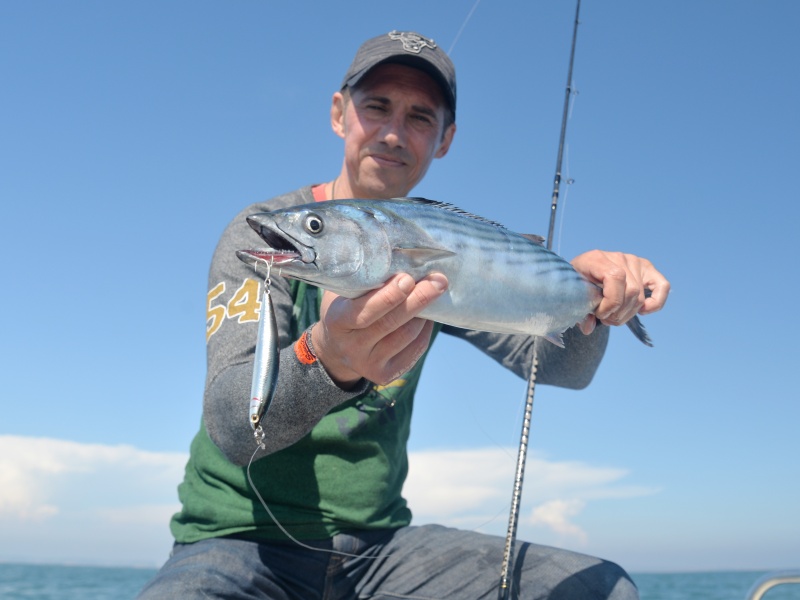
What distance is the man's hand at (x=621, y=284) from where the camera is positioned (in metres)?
3.54

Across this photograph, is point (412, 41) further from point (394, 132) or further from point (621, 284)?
point (621, 284)

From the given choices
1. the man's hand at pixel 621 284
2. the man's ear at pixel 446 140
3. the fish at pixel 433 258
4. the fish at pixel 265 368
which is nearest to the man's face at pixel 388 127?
the man's ear at pixel 446 140

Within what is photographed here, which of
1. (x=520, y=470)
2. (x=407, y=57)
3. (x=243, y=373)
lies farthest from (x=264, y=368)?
(x=407, y=57)

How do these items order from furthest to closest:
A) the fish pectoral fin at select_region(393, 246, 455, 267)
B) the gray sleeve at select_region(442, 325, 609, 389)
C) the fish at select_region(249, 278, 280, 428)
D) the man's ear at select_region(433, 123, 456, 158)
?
the man's ear at select_region(433, 123, 456, 158) < the gray sleeve at select_region(442, 325, 609, 389) < the fish pectoral fin at select_region(393, 246, 455, 267) < the fish at select_region(249, 278, 280, 428)

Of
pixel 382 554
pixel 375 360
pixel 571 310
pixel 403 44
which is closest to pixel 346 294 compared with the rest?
pixel 375 360

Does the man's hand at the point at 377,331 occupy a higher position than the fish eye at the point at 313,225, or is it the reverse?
the fish eye at the point at 313,225

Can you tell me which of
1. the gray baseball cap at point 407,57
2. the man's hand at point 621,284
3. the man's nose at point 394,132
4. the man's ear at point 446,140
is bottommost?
the man's hand at point 621,284

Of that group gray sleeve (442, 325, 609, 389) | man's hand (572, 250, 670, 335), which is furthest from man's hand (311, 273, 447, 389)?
gray sleeve (442, 325, 609, 389)

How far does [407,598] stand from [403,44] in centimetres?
329

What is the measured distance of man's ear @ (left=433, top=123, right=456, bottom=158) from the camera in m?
5.19

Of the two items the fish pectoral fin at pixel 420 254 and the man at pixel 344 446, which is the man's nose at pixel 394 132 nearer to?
the man at pixel 344 446

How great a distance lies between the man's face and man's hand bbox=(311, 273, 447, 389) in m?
1.86

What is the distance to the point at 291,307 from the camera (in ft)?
13.0

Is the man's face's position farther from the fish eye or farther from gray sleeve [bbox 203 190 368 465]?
the fish eye
